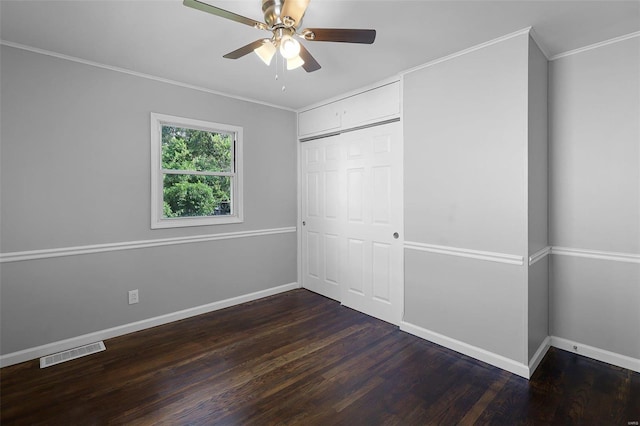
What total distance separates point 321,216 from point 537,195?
7.97 feet

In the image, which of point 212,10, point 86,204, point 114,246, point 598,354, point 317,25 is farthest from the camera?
point 114,246

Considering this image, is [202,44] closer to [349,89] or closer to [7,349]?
[349,89]

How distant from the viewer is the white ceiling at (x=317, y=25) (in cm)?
207

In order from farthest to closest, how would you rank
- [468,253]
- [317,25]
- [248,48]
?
[468,253]
[317,25]
[248,48]

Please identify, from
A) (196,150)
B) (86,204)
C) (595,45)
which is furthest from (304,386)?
(595,45)

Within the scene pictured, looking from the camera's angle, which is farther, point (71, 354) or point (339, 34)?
point (71, 354)

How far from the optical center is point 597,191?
2607mm

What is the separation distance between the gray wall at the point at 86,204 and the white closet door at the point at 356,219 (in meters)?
1.12

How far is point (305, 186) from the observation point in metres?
4.51

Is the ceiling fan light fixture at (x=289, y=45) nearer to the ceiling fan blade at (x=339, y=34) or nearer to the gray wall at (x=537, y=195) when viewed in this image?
the ceiling fan blade at (x=339, y=34)

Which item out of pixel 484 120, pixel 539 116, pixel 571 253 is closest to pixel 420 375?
pixel 571 253

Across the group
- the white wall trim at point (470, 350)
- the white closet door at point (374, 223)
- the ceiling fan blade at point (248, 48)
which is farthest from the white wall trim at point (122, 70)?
the white wall trim at point (470, 350)

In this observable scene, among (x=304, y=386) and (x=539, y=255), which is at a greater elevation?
(x=539, y=255)

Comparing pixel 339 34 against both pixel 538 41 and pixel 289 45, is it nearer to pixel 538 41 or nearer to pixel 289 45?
pixel 289 45
